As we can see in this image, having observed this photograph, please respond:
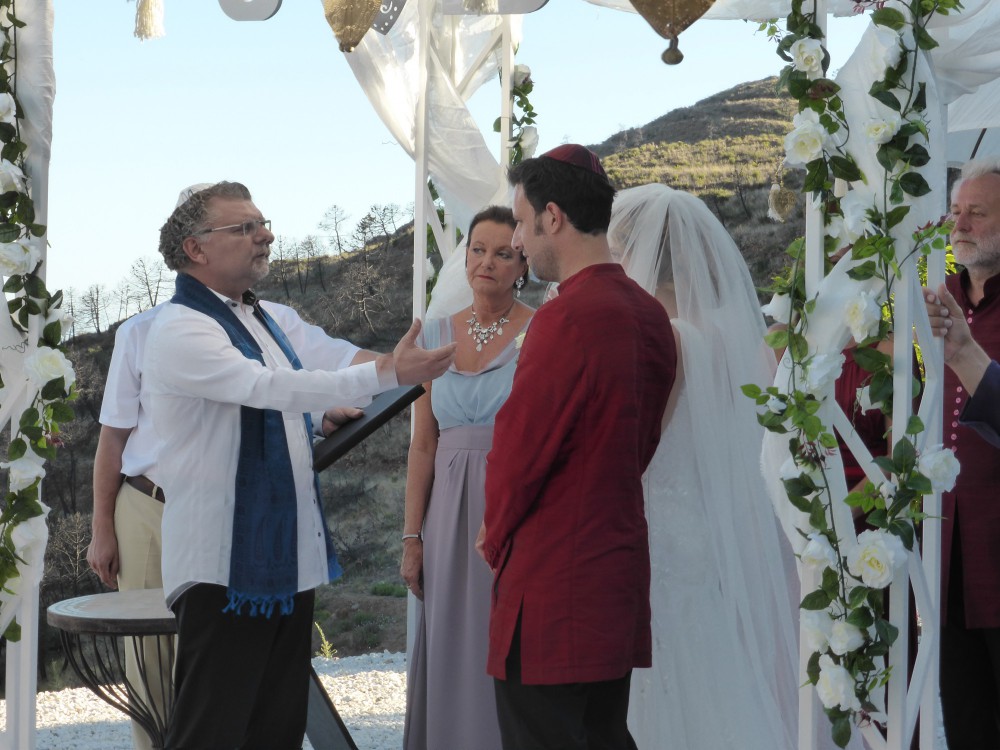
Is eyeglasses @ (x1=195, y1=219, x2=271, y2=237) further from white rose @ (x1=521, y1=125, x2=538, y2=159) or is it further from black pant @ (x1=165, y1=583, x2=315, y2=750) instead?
white rose @ (x1=521, y1=125, x2=538, y2=159)

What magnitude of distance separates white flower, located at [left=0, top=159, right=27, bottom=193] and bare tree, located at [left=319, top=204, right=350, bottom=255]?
2763cm

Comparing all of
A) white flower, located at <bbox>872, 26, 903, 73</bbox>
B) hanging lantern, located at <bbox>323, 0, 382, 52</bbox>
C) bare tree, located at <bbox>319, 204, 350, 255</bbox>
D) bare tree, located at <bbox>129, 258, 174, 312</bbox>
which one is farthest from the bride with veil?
bare tree, located at <bbox>319, 204, 350, 255</bbox>

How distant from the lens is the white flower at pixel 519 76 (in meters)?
5.12

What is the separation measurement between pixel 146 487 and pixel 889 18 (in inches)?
113

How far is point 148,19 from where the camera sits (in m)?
4.22

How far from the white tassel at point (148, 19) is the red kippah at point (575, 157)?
2180 millimetres

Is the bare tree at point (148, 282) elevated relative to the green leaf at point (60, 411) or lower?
elevated

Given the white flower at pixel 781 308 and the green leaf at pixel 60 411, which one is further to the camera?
the green leaf at pixel 60 411

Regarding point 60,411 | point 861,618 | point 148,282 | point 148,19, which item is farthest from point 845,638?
point 148,282

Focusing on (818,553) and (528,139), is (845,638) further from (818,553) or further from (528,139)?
(528,139)

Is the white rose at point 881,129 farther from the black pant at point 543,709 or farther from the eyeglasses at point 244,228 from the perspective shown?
the eyeglasses at point 244,228

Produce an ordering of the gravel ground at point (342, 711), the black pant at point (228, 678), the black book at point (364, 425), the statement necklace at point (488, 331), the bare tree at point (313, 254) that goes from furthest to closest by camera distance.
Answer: the bare tree at point (313, 254), the gravel ground at point (342, 711), the statement necklace at point (488, 331), the black book at point (364, 425), the black pant at point (228, 678)

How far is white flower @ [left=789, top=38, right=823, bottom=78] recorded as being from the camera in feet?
8.43

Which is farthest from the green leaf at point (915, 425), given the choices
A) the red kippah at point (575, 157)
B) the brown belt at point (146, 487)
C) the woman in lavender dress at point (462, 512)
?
the brown belt at point (146, 487)
